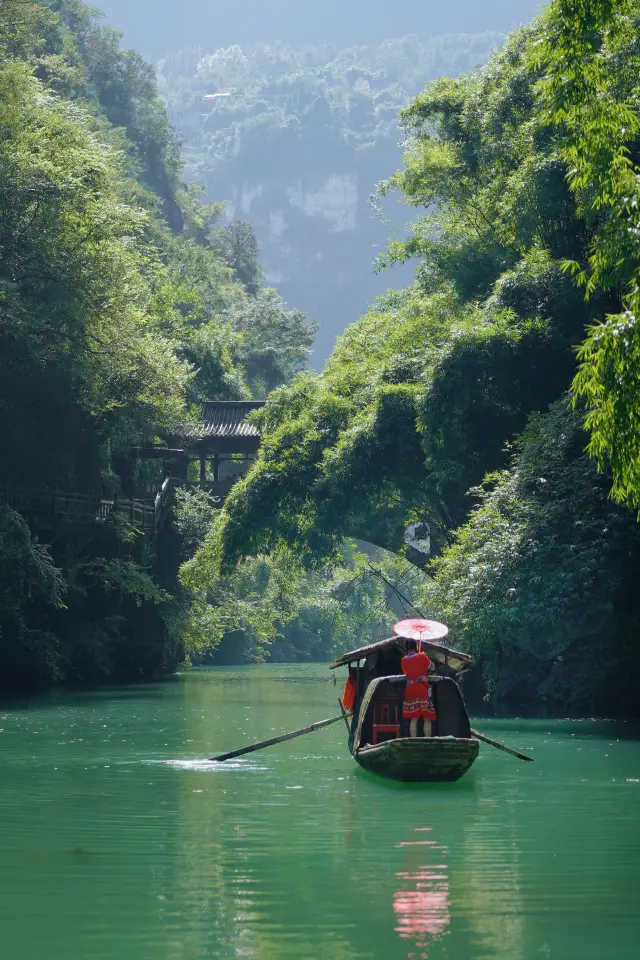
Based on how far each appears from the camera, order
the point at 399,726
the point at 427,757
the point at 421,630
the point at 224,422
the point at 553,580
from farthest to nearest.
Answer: the point at 224,422 → the point at 553,580 → the point at 399,726 → the point at 421,630 → the point at 427,757

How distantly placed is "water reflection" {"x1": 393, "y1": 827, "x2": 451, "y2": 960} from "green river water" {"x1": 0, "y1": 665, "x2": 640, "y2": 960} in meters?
0.02

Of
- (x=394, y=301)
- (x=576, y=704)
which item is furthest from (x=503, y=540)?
(x=394, y=301)

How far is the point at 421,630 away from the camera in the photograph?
742 inches

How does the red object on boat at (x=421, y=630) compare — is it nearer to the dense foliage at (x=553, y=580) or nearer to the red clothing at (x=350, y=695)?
the red clothing at (x=350, y=695)

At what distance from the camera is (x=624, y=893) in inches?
415

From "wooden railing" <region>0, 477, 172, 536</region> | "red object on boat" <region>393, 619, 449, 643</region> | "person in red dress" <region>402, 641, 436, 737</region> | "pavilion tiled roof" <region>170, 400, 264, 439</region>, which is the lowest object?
"person in red dress" <region>402, 641, 436, 737</region>

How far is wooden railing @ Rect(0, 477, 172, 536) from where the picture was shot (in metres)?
38.2

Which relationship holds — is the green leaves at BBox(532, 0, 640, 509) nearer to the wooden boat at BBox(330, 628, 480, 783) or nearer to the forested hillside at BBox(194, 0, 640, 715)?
the forested hillside at BBox(194, 0, 640, 715)

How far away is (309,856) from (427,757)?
4.98 metres

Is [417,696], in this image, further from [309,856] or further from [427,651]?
[309,856]

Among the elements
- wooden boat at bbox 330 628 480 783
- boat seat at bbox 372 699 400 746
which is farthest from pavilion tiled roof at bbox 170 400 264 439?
boat seat at bbox 372 699 400 746

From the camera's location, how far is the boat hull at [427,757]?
17.0 m

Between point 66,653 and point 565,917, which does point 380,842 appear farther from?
point 66,653

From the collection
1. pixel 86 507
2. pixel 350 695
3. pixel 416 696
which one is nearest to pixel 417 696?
pixel 416 696
